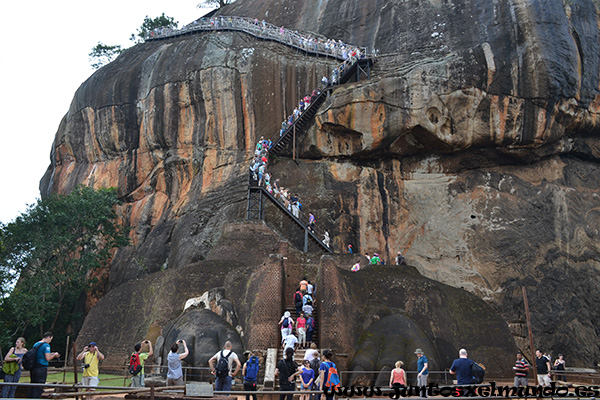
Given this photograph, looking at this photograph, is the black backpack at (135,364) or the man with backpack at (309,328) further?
the man with backpack at (309,328)

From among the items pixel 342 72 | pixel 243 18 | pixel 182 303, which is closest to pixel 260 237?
pixel 182 303

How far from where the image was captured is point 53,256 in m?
35.0

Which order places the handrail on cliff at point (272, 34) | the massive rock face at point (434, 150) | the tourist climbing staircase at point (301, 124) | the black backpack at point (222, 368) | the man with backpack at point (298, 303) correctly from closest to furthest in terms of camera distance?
1. the black backpack at point (222, 368)
2. the man with backpack at point (298, 303)
3. the massive rock face at point (434, 150)
4. the tourist climbing staircase at point (301, 124)
5. the handrail on cliff at point (272, 34)

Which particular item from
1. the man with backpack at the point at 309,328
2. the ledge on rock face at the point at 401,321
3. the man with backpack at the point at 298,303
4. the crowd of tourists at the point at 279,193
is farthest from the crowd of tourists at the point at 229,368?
the crowd of tourists at the point at 279,193

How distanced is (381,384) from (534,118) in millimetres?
20498

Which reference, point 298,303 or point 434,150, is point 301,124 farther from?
point 298,303

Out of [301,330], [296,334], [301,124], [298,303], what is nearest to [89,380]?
[301,330]

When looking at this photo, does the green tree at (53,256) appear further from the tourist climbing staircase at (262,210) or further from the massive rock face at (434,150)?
the tourist climbing staircase at (262,210)

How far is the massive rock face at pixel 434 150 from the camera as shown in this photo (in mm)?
31922

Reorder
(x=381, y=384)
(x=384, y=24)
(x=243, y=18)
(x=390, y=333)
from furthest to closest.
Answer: (x=243, y=18)
(x=384, y=24)
(x=390, y=333)
(x=381, y=384)

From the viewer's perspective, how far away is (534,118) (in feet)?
107

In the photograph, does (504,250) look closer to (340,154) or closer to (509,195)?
(509,195)

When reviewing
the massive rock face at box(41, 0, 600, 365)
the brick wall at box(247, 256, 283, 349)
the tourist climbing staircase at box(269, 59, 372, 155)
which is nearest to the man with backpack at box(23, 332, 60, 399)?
the brick wall at box(247, 256, 283, 349)

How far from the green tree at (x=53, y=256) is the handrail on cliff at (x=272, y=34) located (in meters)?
12.7
